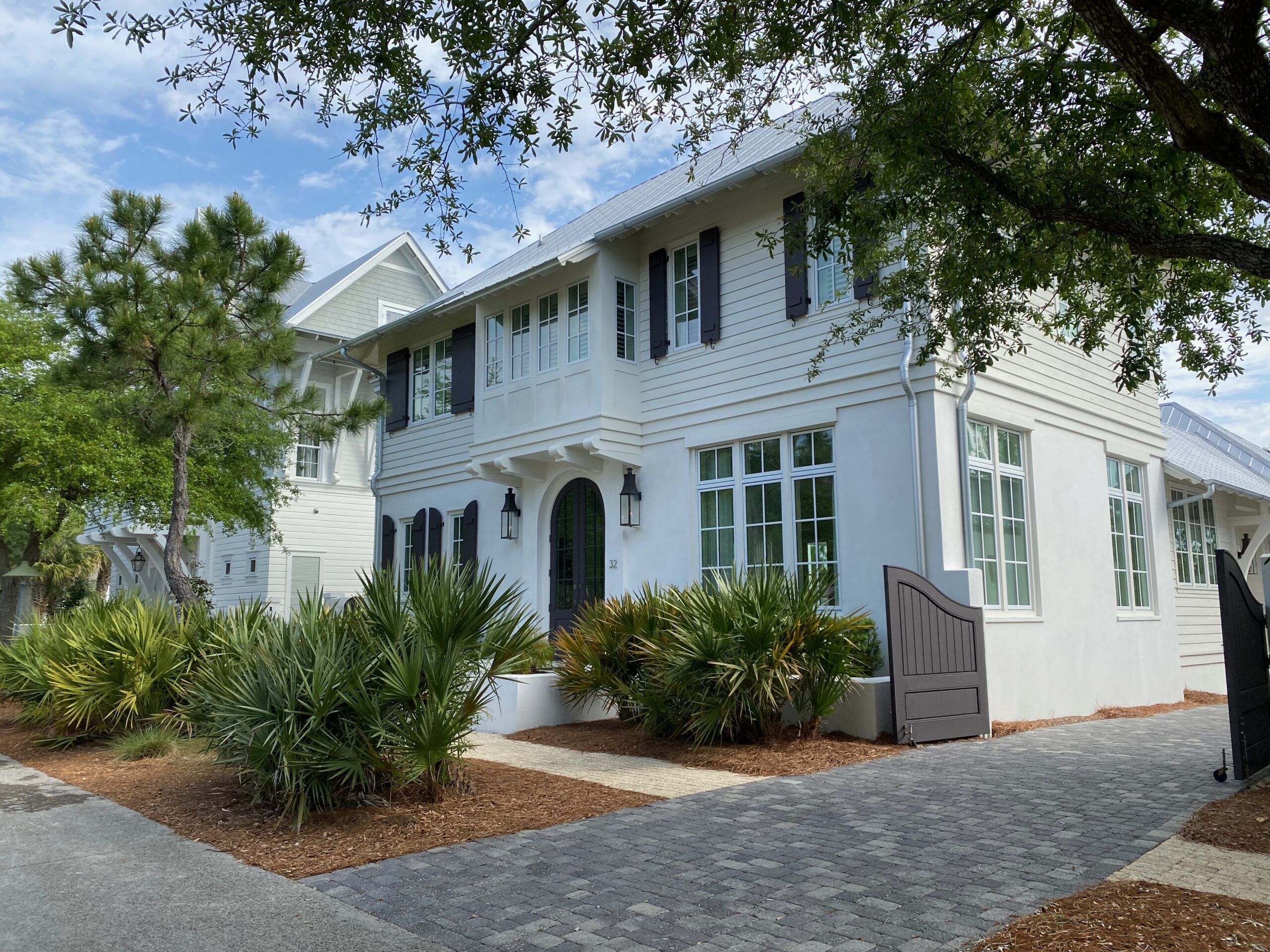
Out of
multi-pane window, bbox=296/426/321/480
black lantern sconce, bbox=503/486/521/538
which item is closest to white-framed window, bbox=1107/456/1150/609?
black lantern sconce, bbox=503/486/521/538

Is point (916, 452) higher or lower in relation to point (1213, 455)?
lower

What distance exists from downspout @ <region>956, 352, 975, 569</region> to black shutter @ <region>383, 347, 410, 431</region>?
1061 cm

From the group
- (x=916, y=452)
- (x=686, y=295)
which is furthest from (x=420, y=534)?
(x=916, y=452)

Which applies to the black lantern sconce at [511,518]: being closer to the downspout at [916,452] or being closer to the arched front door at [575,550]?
the arched front door at [575,550]

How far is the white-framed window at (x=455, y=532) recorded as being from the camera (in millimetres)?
16406

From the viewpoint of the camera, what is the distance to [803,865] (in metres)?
5.08

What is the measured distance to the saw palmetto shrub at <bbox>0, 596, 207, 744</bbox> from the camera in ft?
31.4

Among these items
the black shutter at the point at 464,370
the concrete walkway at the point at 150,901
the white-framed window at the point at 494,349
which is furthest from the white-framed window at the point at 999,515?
the black shutter at the point at 464,370

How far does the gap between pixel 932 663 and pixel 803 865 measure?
484 cm

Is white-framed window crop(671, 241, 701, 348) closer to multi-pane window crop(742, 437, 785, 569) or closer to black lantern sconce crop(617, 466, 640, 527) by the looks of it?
multi-pane window crop(742, 437, 785, 569)

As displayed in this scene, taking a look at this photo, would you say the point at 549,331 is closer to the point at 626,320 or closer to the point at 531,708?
the point at 626,320

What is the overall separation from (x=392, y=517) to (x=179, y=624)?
26.0ft

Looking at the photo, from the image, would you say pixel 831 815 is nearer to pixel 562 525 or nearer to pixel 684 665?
pixel 684 665

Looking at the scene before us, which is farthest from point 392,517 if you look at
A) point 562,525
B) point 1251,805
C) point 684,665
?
point 1251,805
